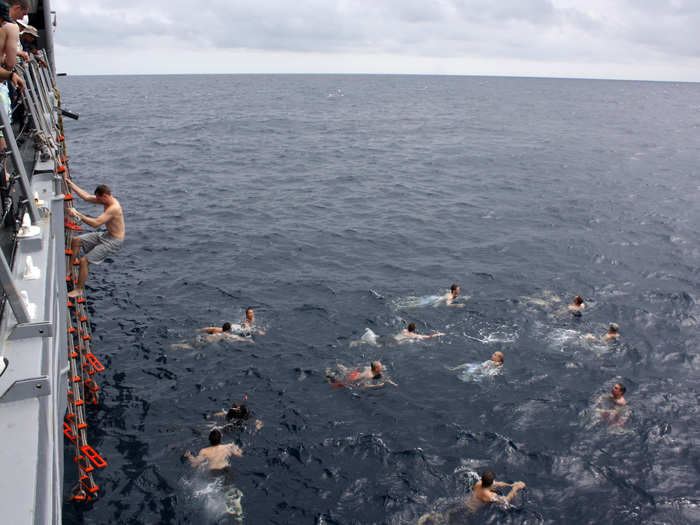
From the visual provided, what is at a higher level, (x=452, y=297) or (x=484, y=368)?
(x=452, y=297)

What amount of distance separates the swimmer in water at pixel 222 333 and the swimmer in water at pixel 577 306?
1261 cm

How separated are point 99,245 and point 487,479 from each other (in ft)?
33.5

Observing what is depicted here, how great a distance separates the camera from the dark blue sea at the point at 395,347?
1159cm

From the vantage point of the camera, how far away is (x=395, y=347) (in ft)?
56.9

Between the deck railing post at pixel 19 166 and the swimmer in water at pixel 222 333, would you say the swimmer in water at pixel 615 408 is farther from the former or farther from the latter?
the deck railing post at pixel 19 166

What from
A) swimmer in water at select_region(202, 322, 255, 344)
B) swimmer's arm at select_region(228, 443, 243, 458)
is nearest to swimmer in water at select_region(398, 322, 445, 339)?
swimmer in water at select_region(202, 322, 255, 344)

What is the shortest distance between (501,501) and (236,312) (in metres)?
11.6

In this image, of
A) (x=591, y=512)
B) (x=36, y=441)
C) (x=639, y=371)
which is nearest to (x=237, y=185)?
(x=639, y=371)

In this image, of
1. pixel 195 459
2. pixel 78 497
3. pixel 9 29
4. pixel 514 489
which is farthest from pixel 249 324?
pixel 9 29

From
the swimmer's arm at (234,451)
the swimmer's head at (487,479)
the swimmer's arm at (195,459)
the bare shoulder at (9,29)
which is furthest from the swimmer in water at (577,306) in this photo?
the bare shoulder at (9,29)

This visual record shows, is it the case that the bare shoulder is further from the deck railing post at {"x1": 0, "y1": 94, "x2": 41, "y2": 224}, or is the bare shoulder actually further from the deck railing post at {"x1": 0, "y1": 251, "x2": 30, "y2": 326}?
the deck railing post at {"x1": 0, "y1": 251, "x2": 30, "y2": 326}

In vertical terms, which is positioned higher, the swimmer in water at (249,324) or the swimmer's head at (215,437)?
the swimmer in water at (249,324)

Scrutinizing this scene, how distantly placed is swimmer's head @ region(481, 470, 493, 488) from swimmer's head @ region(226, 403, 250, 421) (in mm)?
6214

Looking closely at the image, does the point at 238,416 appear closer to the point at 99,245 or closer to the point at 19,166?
the point at 99,245
